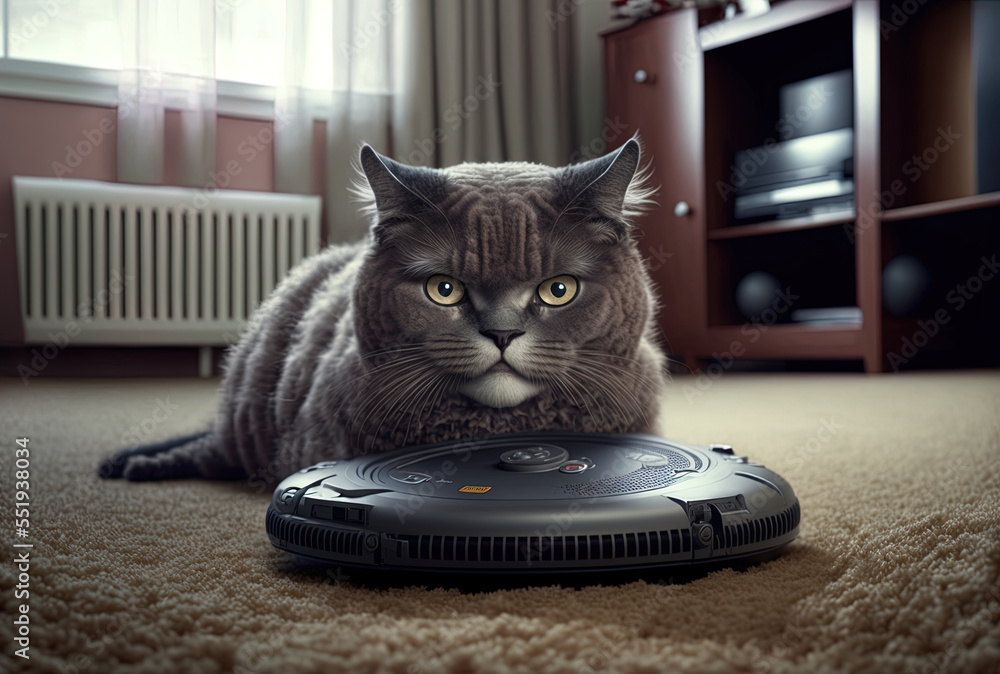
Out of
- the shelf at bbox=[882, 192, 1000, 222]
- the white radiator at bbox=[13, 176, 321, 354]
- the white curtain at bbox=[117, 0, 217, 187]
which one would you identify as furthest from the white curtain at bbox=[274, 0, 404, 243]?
the shelf at bbox=[882, 192, 1000, 222]

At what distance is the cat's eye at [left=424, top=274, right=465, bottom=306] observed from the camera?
2.69ft

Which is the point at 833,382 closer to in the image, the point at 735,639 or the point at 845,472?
the point at 845,472

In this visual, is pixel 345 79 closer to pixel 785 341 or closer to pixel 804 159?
pixel 804 159

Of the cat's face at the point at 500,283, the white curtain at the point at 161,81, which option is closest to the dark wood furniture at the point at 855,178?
the white curtain at the point at 161,81

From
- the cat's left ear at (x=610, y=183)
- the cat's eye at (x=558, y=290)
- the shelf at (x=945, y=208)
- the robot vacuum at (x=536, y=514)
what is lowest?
the robot vacuum at (x=536, y=514)

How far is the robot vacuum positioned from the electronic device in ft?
8.14

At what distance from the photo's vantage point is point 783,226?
293 centimetres

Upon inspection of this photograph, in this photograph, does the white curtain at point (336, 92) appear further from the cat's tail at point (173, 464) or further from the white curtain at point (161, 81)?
the cat's tail at point (173, 464)

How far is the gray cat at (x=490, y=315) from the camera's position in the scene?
805mm

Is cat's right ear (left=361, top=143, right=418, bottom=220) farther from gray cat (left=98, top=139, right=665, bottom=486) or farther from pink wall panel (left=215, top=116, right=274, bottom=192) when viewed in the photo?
pink wall panel (left=215, top=116, right=274, bottom=192)

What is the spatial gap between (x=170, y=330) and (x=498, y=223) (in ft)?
8.87

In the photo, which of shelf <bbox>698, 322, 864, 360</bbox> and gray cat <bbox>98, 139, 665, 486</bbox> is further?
shelf <bbox>698, 322, 864, 360</bbox>

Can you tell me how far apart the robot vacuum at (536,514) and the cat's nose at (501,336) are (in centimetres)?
12

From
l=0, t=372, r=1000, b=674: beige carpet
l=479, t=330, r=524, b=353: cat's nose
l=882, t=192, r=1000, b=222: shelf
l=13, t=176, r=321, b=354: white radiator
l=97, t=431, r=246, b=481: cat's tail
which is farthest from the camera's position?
l=13, t=176, r=321, b=354: white radiator
